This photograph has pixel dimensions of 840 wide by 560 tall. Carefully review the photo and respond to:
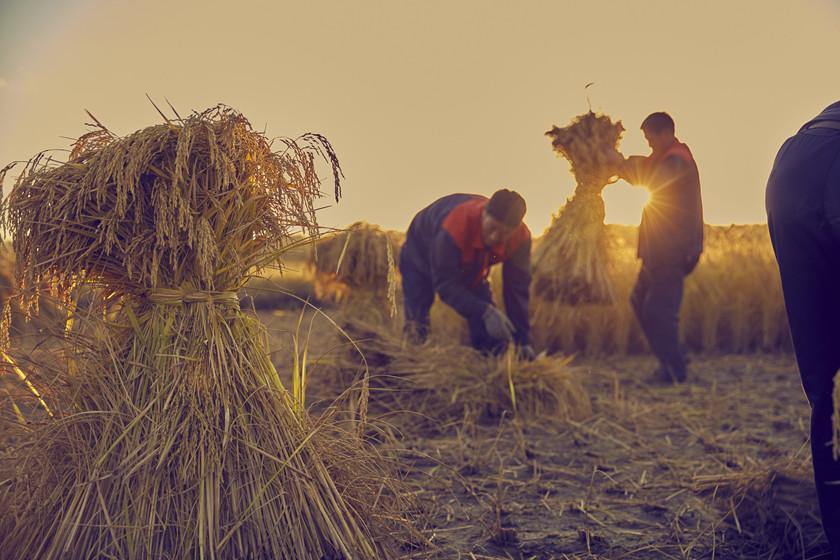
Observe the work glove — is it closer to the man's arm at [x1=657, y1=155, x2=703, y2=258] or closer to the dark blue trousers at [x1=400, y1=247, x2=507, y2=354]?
the man's arm at [x1=657, y1=155, x2=703, y2=258]

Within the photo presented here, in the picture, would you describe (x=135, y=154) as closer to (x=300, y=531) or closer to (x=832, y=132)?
(x=300, y=531)

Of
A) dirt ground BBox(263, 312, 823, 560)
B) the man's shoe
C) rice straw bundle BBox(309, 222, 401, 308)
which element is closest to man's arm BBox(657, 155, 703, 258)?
the man's shoe

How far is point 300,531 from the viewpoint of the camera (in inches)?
82.7

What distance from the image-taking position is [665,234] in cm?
554

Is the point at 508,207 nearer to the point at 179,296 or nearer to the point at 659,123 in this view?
the point at 659,123

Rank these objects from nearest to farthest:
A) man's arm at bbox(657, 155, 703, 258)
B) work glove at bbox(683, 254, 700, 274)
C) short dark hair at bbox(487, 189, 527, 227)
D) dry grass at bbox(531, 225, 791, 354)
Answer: short dark hair at bbox(487, 189, 527, 227) < man's arm at bbox(657, 155, 703, 258) < work glove at bbox(683, 254, 700, 274) < dry grass at bbox(531, 225, 791, 354)

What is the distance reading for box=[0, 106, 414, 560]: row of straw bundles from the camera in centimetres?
205

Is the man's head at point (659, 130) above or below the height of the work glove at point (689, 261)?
above

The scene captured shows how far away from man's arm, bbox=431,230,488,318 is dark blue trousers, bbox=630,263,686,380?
1644mm

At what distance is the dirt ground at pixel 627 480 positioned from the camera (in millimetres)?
2734

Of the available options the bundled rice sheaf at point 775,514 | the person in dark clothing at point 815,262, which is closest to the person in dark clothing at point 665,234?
the bundled rice sheaf at point 775,514

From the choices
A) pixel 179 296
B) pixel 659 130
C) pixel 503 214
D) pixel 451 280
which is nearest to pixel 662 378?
pixel 659 130

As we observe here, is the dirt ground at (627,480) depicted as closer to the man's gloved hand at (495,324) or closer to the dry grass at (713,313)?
the man's gloved hand at (495,324)

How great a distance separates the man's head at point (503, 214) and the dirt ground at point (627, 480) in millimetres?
1081
